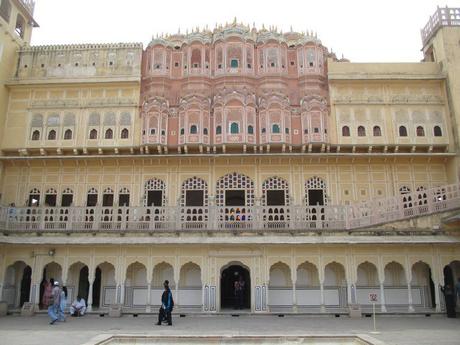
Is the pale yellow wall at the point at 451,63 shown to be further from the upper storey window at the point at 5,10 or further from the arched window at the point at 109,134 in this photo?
the upper storey window at the point at 5,10

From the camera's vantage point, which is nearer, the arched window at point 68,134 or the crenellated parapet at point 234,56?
the arched window at point 68,134

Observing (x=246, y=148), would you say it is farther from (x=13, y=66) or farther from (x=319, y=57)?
(x=13, y=66)

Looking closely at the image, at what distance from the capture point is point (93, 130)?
2070 centimetres

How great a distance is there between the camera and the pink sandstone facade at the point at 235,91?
19.9 m

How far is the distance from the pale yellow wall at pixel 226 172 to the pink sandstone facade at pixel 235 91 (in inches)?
37.1

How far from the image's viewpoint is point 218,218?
1692 centimetres

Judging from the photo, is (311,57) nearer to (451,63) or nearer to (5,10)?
(451,63)

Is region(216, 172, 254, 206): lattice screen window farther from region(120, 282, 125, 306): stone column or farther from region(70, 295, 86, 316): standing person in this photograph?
region(70, 295, 86, 316): standing person

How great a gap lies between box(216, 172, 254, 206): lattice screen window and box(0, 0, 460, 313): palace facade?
0.22 ft

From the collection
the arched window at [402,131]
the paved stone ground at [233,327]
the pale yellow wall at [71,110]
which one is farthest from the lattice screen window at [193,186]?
the arched window at [402,131]

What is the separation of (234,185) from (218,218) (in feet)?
11.2

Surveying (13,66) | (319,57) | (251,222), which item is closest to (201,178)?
(251,222)

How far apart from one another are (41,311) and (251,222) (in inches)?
353

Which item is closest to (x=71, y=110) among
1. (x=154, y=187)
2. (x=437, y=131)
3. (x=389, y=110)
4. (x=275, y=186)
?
(x=154, y=187)
